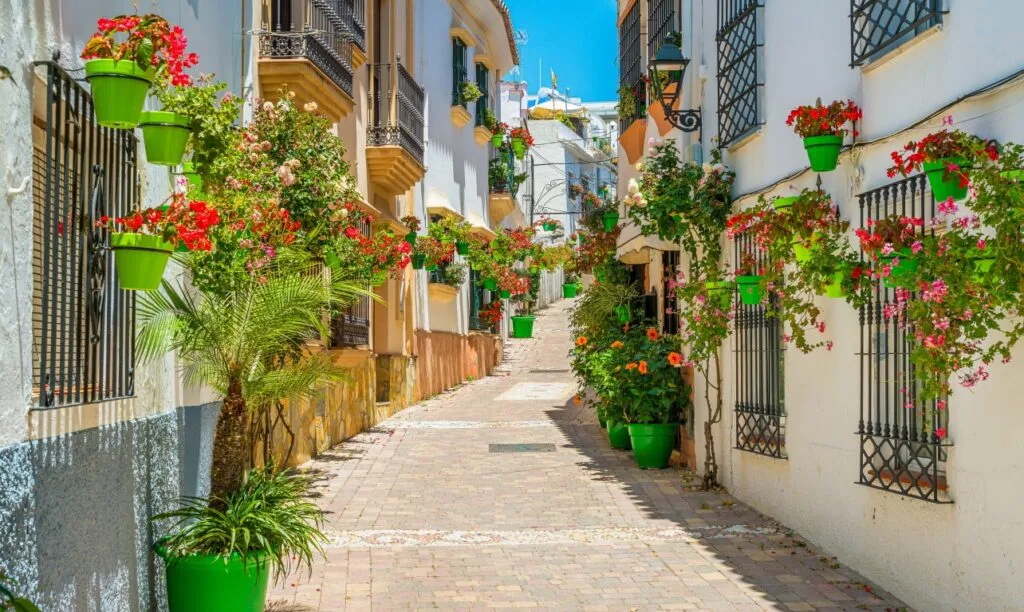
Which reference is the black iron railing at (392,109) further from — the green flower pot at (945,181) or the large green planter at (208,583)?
the green flower pot at (945,181)

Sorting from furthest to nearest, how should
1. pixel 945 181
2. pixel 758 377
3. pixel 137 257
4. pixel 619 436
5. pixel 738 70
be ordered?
pixel 619 436 → pixel 738 70 → pixel 758 377 → pixel 945 181 → pixel 137 257

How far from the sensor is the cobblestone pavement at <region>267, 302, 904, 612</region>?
8234 mm

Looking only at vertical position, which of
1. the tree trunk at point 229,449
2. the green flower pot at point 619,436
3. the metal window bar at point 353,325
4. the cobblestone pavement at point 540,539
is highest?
the metal window bar at point 353,325

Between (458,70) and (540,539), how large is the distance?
1736cm

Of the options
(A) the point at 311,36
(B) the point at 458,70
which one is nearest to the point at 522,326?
(B) the point at 458,70

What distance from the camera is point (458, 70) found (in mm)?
25969

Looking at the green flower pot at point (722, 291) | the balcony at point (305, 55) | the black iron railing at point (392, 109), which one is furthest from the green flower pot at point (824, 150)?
the black iron railing at point (392, 109)

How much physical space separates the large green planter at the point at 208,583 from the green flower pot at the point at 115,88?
283 centimetres

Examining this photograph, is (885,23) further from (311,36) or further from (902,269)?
(311,36)

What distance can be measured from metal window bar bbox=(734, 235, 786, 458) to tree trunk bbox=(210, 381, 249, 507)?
5315 millimetres

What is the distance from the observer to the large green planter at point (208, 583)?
669 centimetres

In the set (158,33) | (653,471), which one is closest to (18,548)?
(158,33)

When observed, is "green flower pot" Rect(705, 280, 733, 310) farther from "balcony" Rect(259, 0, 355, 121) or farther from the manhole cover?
the manhole cover

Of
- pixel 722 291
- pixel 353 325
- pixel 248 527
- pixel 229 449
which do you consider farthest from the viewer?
pixel 353 325
